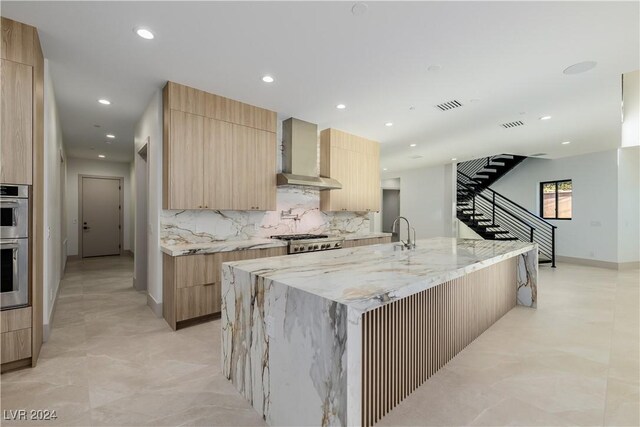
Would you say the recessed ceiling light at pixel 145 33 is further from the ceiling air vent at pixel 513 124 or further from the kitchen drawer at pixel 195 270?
the ceiling air vent at pixel 513 124

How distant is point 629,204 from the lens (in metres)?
6.86

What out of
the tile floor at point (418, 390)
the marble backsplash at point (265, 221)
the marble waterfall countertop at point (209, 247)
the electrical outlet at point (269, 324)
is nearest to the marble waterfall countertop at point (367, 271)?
the electrical outlet at point (269, 324)

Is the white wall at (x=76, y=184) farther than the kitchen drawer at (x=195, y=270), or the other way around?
the white wall at (x=76, y=184)

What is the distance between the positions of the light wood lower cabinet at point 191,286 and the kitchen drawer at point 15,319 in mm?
1126

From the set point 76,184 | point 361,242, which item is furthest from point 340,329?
point 76,184

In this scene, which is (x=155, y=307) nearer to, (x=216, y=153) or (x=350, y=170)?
(x=216, y=153)

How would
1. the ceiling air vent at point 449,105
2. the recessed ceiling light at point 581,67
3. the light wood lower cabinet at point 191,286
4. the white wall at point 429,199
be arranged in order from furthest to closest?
the white wall at point 429,199
the ceiling air vent at point 449,105
the light wood lower cabinet at point 191,286
the recessed ceiling light at point 581,67

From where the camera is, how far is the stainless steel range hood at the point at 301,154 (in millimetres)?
4703

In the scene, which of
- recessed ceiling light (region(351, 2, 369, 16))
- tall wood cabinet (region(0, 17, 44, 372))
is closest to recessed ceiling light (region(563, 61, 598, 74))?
recessed ceiling light (region(351, 2, 369, 16))

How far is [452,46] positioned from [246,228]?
3.40 m

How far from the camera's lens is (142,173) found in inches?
191

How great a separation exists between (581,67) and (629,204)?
19.8ft

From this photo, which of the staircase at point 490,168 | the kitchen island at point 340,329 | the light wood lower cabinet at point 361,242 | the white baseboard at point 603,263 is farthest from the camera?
the staircase at point 490,168

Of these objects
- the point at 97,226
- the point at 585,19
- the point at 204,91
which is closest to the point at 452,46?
the point at 585,19
